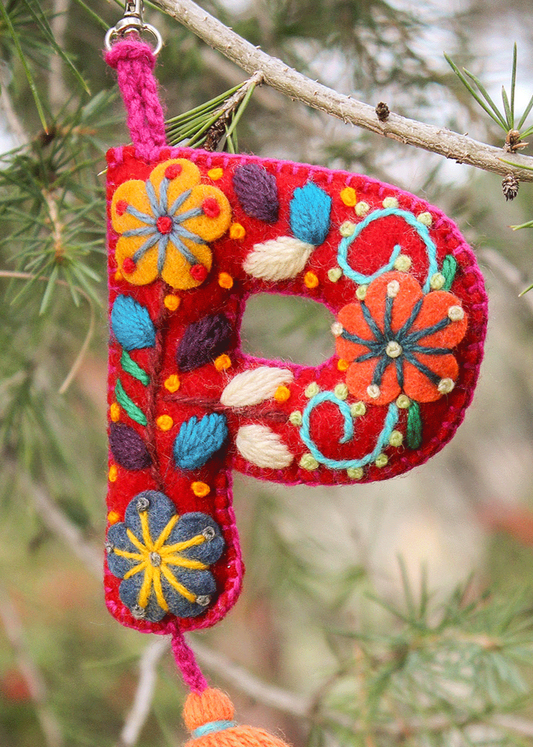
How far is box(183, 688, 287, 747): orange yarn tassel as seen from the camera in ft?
1.55

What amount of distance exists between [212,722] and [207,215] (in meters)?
0.38

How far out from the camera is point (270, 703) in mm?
805

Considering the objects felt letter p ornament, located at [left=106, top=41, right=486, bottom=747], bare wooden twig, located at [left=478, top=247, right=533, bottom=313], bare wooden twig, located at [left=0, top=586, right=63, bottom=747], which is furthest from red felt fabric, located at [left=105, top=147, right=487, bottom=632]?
bare wooden twig, located at [left=0, top=586, right=63, bottom=747]

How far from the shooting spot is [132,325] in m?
0.49

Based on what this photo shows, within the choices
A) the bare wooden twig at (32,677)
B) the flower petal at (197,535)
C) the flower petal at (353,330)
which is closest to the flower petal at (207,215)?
the flower petal at (353,330)

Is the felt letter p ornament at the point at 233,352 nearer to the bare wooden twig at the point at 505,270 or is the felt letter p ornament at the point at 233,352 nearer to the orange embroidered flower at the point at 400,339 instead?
the orange embroidered flower at the point at 400,339

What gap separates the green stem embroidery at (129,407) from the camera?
0.50 meters

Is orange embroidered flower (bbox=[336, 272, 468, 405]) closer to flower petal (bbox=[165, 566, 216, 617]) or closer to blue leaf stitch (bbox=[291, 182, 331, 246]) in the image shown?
blue leaf stitch (bbox=[291, 182, 331, 246])

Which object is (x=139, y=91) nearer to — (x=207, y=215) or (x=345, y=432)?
(x=207, y=215)

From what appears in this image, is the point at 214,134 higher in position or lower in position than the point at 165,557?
higher

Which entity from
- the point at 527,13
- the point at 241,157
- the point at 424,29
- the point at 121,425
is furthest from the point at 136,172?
the point at 527,13

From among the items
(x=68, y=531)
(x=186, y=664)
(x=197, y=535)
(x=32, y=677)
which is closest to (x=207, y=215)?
(x=197, y=535)

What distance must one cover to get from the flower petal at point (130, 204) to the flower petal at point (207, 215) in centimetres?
2

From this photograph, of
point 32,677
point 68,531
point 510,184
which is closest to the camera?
point 510,184
